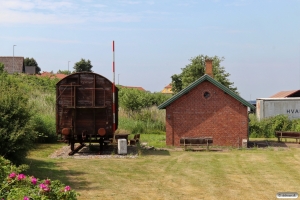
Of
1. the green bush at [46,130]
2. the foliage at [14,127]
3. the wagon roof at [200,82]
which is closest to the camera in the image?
the foliage at [14,127]

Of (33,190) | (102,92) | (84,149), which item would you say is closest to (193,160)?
(102,92)

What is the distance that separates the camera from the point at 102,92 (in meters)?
21.0

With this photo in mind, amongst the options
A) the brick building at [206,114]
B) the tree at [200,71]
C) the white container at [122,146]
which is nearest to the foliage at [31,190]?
the white container at [122,146]

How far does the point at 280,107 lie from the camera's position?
1638 inches

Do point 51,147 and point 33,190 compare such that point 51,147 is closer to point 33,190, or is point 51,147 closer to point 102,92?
point 102,92

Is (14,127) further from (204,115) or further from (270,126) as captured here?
(270,126)

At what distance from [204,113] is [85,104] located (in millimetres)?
8504

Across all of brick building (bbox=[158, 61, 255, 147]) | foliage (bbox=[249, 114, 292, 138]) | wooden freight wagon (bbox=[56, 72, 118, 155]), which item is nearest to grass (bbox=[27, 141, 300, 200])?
wooden freight wagon (bbox=[56, 72, 118, 155])

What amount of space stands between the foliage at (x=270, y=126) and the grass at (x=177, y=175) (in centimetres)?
1407

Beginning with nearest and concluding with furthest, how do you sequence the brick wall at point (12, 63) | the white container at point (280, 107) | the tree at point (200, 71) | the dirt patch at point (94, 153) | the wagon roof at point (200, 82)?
1. the dirt patch at point (94, 153)
2. the wagon roof at point (200, 82)
3. the white container at point (280, 107)
4. the tree at point (200, 71)
5. the brick wall at point (12, 63)

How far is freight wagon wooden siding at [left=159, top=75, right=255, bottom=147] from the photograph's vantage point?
26859 millimetres

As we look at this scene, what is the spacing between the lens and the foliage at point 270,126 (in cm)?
3666

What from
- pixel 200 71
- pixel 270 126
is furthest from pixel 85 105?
pixel 200 71

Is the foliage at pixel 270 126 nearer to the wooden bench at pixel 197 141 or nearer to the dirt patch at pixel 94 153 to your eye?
the wooden bench at pixel 197 141
